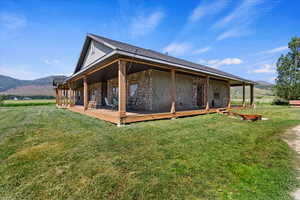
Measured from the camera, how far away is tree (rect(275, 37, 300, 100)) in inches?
668

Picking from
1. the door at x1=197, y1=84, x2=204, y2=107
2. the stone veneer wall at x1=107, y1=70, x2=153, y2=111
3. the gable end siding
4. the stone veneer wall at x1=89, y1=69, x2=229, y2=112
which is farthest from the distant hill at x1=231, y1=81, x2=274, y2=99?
the gable end siding

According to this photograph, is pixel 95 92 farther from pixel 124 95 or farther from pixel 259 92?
pixel 259 92

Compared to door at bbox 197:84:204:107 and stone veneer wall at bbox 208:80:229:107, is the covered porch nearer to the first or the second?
door at bbox 197:84:204:107

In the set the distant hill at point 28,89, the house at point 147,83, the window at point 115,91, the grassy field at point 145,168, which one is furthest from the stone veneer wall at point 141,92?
the distant hill at point 28,89

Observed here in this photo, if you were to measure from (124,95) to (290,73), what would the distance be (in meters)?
23.4

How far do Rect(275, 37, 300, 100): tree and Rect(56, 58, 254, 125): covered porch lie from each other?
11.6 meters

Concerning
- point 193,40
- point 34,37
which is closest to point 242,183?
point 193,40

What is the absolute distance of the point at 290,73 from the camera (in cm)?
1736

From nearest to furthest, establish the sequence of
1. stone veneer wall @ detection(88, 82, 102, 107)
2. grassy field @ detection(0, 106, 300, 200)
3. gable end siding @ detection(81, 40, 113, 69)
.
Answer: grassy field @ detection(0, 106, 300, 200), gable end siding @ detection(81, 40, 113, 69), stone veneer wall @ detection(88, 82, 102, 107)

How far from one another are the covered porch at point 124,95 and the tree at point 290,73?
1159 centimetres

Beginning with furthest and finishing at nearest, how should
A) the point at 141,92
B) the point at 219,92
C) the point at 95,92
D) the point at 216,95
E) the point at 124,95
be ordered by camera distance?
the point at 95,92 → the point at 219,92 → the point at 216,95 → the point at 141,92 → the point at 124,95

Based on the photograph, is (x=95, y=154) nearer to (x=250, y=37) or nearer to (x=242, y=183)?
(x=242, y=183)

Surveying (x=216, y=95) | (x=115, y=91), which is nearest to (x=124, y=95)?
(x=115, y=91)

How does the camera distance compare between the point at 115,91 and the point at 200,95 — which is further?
the point at 200,95
